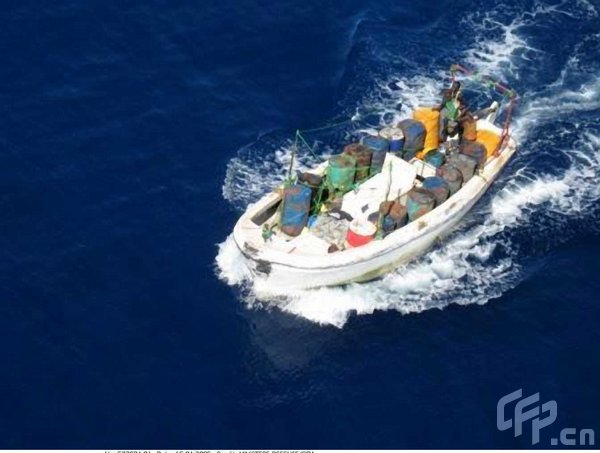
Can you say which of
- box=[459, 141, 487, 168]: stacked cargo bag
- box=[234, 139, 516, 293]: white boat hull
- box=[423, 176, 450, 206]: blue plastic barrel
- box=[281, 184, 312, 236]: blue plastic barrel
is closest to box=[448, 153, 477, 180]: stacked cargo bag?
box=[459, 141, 487, 168]: stacked cargo bag

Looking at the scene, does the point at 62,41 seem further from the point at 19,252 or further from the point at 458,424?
the point at 458,424

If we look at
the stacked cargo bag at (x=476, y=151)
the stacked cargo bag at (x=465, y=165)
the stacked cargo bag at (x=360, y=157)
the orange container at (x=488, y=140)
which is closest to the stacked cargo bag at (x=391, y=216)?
the stacked cargo bag at (x=360, y=157)

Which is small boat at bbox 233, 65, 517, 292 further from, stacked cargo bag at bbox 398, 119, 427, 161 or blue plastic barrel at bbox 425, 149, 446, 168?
stacked cargo bag at bbox 398, 119, 427, 161

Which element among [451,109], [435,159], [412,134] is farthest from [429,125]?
[435,159]

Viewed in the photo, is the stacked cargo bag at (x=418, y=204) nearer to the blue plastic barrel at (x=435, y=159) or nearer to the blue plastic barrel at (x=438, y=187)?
the blue plastic barrel at (x=438, y=187)

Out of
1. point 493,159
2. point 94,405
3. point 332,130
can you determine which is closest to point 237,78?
point 332,130

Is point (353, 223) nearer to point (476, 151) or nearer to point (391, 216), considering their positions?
point (391, 216)
